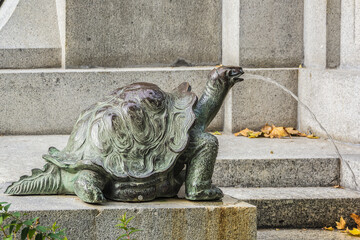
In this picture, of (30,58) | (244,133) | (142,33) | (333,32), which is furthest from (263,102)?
(30,58)

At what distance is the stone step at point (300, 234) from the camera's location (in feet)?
13.6

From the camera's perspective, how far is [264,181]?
4.85 meters

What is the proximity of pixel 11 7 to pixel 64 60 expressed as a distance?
103 cm

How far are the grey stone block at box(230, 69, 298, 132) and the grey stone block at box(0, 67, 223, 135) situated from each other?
498mm

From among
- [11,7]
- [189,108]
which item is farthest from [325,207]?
[11,7]

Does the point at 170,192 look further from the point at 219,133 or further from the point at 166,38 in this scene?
the point at 166,38

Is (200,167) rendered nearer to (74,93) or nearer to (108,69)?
(74,93)

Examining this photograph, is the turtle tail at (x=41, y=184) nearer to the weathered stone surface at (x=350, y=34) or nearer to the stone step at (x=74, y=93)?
the stone step at (x=74, y=93)

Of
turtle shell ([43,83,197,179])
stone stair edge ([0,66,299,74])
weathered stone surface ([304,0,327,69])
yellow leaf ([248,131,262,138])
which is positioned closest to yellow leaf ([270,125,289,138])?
yellow leaf ([248,131,262,138])

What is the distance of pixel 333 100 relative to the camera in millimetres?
5863

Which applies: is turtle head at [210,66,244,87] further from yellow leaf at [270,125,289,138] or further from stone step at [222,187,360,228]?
yellow leaf at [270,125,289,138]

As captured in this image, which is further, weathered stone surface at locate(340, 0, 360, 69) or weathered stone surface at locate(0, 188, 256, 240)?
weathered stone surface at locate(340, 0, 360, 69)

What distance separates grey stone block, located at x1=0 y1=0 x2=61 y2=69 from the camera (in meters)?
6.57

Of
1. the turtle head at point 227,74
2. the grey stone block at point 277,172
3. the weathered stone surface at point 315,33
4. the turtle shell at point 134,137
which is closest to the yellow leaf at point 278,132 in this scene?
the weathered stone surface at point 315,33
